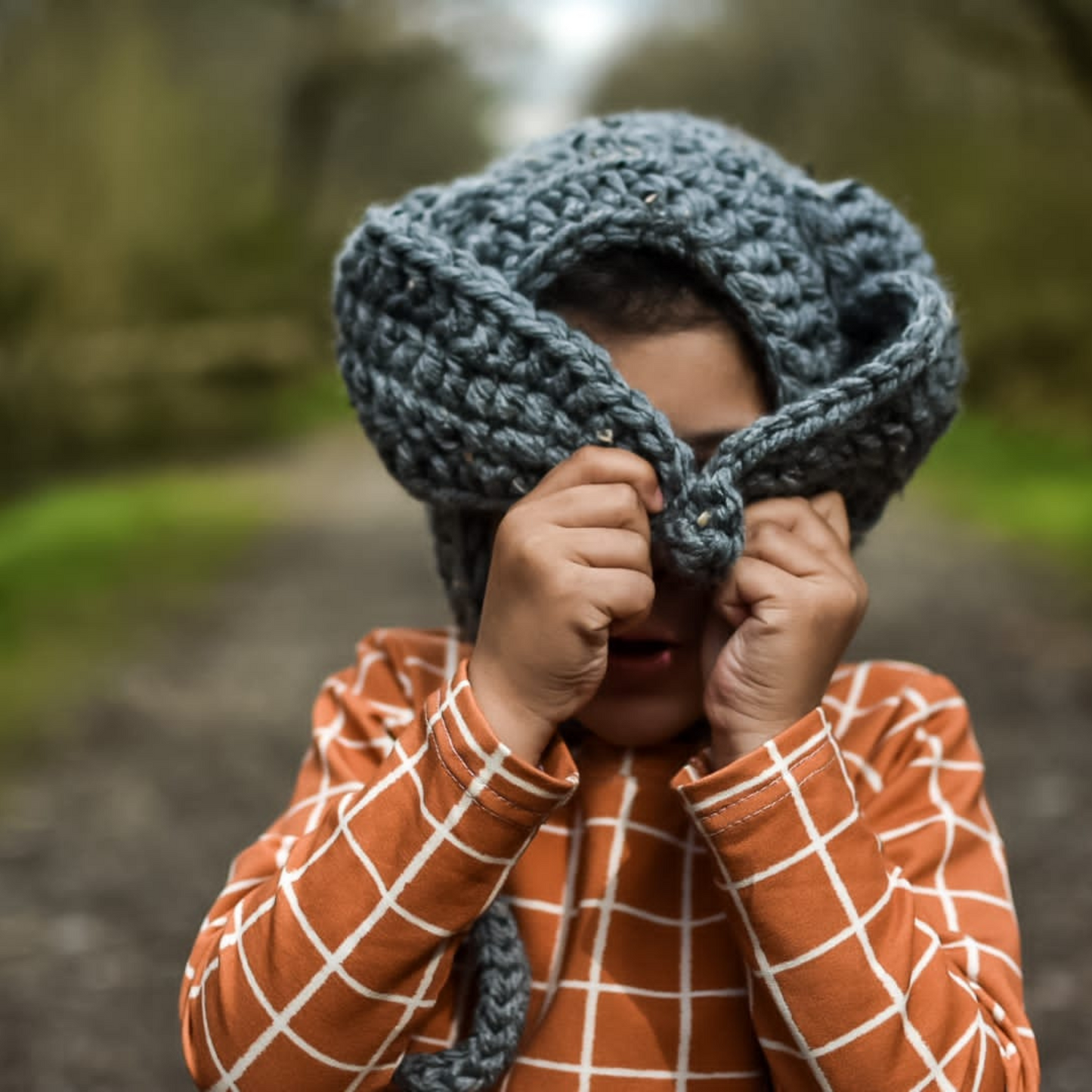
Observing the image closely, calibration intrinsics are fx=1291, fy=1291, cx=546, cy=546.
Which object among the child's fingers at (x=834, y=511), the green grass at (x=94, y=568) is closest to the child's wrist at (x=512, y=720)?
the child's fingers at (x=834, y=511)

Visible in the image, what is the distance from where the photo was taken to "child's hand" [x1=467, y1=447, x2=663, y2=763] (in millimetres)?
1242

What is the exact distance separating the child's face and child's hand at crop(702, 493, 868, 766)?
7 centimetres

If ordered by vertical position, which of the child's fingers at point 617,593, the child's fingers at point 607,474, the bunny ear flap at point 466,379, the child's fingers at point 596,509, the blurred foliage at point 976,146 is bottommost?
the child's fingers at point 617,593

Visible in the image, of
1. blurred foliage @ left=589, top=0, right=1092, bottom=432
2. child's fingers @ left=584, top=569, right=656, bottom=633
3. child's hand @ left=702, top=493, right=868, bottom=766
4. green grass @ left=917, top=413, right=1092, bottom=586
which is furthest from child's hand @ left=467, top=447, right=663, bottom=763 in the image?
blurred foliage @ left=589, top=0, right=1092, bottom=432

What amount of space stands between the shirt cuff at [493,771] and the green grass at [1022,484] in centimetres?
555

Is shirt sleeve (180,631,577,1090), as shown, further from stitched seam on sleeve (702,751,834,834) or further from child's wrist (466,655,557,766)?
stitched seam on sleeve (702,751,834,834)

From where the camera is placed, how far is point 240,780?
423 centimetres

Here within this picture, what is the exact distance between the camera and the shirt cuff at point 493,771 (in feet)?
4.01

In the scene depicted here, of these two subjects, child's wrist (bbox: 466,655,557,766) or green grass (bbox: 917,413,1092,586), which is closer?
child's wrist (bbox: 466,655,557,766)

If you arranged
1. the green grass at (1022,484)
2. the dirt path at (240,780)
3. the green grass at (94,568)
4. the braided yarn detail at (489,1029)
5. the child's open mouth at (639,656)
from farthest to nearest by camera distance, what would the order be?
the green grass at (1022,484), the green grass at (94,568), the dirt path at (240,780), the child's open mouth at (639,656), the braided yarn detail at (489,1029)

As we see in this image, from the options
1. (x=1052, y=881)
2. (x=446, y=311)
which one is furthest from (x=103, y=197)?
(x=446, y=311)

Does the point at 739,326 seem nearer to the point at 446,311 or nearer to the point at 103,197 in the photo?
the point at 446,311

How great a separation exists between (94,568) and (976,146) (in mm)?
6956

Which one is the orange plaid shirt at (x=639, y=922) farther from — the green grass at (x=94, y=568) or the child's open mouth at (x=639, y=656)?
the green grass at (x=94, y=568)
